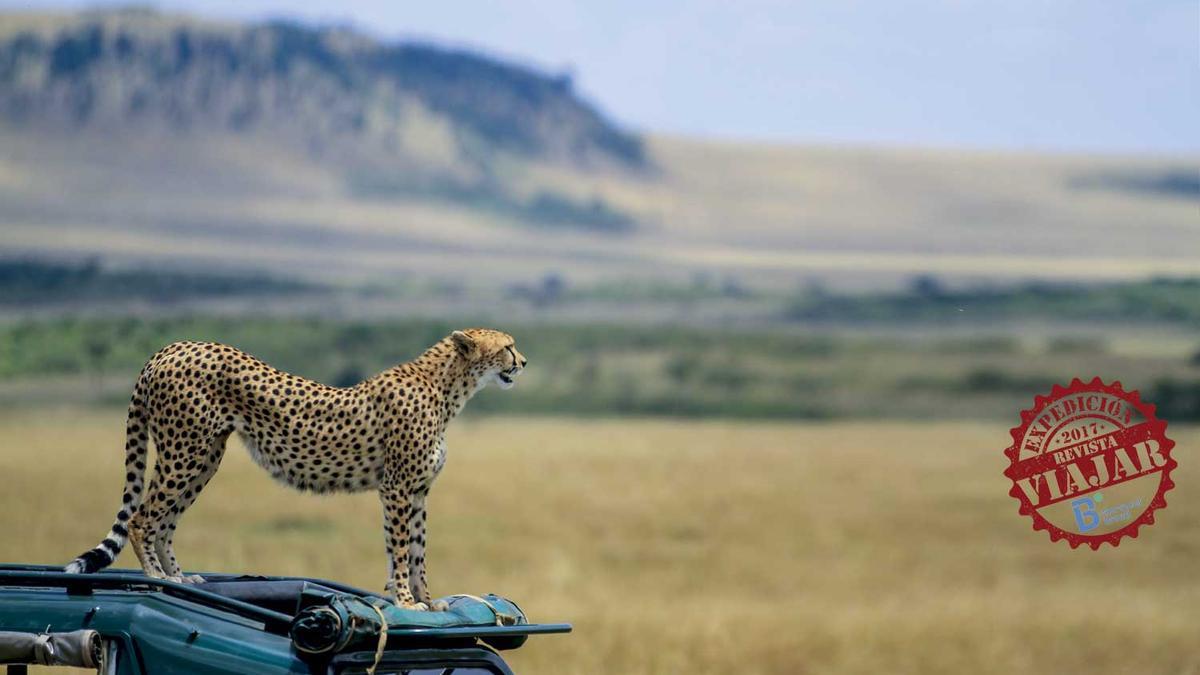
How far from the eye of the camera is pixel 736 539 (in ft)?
115

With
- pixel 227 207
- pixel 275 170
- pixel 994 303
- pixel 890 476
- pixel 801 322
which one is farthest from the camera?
pixel 275 170

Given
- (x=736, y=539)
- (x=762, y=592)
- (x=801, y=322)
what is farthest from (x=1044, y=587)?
(x=801, y=322)

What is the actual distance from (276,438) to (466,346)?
77 centimetres

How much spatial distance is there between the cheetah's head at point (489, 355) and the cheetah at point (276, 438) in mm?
206

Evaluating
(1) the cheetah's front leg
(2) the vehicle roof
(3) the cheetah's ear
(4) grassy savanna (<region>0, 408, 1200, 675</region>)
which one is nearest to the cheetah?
(1) the cheetah's front leg

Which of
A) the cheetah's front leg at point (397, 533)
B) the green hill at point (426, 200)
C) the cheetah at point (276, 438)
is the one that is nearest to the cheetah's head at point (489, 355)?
the cheetah at point (276, 438)

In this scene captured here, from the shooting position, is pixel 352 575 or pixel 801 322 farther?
pixel 801 322

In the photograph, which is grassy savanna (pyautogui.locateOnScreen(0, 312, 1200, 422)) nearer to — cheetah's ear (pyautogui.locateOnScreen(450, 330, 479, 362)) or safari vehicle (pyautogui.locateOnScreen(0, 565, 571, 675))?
cheetah's ear (pyautogui.locateOnScreen(450, 330, 479, 362))

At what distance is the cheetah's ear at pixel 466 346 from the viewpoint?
717 cm

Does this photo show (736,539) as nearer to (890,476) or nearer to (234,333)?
(890,476)

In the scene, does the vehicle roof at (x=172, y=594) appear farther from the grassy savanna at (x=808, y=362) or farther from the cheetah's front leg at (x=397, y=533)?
Answer: the grassy savanna at (x=808, y=362)

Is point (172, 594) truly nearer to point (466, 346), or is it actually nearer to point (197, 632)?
point (197, 632)

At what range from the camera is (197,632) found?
5.74 meters

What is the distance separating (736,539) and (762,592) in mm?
6298
